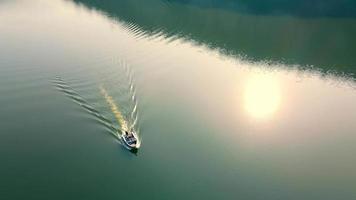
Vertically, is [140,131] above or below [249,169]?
below

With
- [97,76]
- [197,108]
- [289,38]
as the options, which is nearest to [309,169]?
[197,108]

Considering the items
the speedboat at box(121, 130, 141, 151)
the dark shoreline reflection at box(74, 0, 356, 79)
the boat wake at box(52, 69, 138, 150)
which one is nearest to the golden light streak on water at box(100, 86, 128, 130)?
the boat wake at box(52, 69, 138, 150)

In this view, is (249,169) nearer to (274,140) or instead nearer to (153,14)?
(274,140)

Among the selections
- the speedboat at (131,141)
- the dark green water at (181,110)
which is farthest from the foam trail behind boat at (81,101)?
the speedboat at (131,141)

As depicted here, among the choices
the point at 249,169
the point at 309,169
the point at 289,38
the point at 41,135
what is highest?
the point at 289,38

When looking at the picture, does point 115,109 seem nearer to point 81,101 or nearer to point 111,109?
point 111,109
